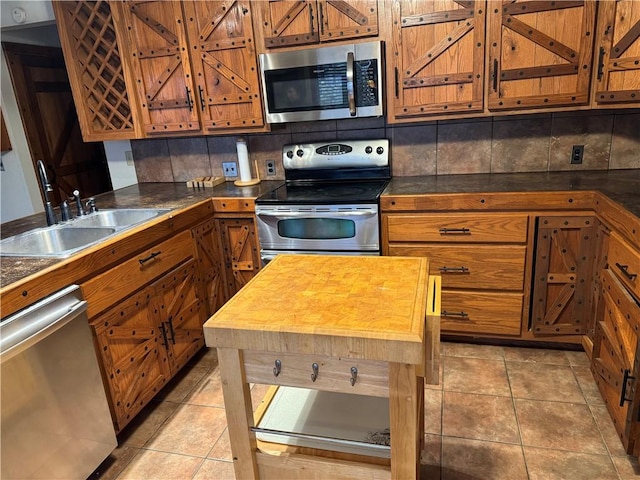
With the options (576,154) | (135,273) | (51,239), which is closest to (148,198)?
(51,239)

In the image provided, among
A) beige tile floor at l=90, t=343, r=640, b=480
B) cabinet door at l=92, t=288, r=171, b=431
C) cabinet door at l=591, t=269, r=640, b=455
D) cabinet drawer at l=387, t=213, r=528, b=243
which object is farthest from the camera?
cabinet drawer at l=387, t=213, r=528, b=243

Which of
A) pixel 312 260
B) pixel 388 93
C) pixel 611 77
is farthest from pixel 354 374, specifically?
pixel 611 77

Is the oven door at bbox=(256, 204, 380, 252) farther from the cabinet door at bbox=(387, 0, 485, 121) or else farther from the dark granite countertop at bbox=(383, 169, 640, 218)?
the cabinet door at bbox=(387, 0, 485, 121)

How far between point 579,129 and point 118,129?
9.56 ft

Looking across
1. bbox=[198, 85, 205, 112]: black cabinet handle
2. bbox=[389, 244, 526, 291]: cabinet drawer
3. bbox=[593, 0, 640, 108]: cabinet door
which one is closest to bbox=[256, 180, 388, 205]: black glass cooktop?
bbox=[389, 244, 526, 291]: cabinet drawer

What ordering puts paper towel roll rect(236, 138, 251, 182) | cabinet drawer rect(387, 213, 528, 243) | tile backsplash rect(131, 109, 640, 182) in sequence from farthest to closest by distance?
1. paper towel roll rect(236, 138, 251, 182)
2. tile backsplash rect(131, 109, 640, 182)
3. cabinet drawer rect(387, 213, 528, 243)

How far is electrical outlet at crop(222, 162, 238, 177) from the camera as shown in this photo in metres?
3.12

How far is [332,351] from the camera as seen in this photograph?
3.40ft

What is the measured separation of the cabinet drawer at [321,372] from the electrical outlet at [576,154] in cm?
220

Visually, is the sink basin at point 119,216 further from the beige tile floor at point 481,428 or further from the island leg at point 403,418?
the island leg at point 403,418

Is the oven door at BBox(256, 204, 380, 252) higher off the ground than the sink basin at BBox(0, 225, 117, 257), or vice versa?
the sink basin at BBox(0, 225, 117, 257)

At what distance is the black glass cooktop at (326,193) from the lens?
2372 millimetres

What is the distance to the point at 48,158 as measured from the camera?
152 inches

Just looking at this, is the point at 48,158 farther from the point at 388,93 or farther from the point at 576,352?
the point at 576,352
